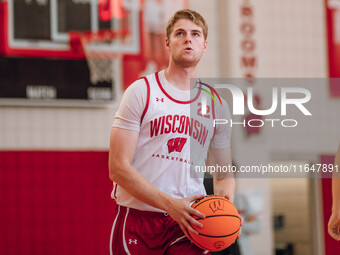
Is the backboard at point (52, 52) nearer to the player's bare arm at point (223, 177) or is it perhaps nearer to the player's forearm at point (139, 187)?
the player's bare arm at point (223, 177)

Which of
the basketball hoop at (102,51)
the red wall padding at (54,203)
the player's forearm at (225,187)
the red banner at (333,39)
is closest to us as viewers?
the player's forearm at (225,187)

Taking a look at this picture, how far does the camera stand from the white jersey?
3500 millimetres

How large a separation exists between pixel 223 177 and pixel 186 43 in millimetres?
912

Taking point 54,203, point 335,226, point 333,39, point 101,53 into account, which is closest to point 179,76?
point 335,226

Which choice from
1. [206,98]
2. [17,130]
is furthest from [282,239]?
[206,98]

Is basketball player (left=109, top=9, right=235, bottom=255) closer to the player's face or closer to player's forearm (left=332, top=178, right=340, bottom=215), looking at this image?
the player's face

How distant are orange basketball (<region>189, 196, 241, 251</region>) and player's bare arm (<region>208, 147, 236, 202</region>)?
377 mm

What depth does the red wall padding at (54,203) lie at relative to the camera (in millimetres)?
8781

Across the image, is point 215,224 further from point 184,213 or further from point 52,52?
point 52,52

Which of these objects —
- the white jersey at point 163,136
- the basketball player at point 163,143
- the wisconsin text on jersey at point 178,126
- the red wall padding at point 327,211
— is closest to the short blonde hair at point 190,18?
the basketball player at point 163,143

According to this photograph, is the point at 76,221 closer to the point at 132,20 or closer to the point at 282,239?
the point at 132,20

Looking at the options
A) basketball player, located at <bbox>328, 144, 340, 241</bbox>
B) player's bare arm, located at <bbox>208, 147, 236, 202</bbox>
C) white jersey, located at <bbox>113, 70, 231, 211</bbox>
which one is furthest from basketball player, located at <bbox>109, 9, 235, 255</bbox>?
basketball player, located at <bbox>328, 144, 340, 241</bbox>

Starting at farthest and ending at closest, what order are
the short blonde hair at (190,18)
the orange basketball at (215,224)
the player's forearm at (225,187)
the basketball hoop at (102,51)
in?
the basketball hoop at (102,51), the player's forearm at (225,187), the short blonde hair at (190,18), the orange basketball at (215,224)

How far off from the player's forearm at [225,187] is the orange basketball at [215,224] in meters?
0.35
